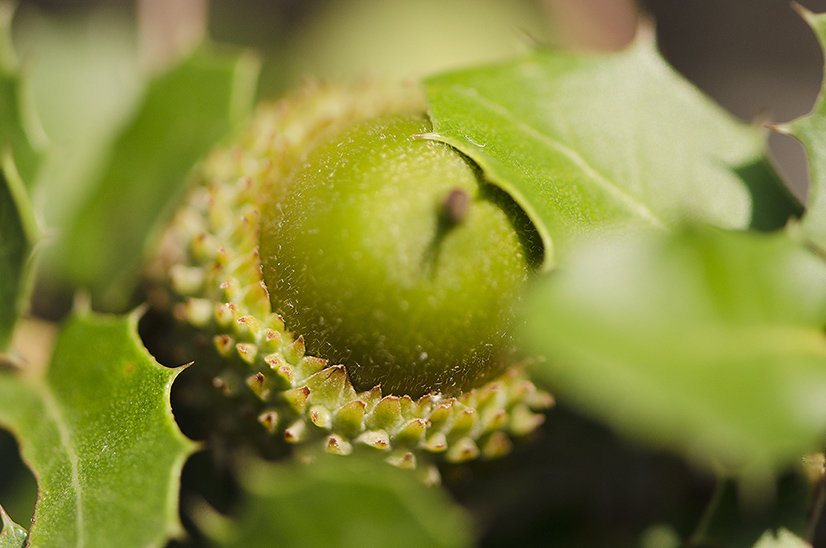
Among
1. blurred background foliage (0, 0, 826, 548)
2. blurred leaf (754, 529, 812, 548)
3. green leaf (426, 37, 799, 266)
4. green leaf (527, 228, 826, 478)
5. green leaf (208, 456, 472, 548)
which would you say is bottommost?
blurred background foliage (0, 0, 826, 548)

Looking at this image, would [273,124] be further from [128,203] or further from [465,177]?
[465,177]

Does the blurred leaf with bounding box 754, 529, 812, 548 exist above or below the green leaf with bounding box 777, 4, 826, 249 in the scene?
below

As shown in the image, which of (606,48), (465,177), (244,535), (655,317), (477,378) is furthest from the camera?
(606,48)

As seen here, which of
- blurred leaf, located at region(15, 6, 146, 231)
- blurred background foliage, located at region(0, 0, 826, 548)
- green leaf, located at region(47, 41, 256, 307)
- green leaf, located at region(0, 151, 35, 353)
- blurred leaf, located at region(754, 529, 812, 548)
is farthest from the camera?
blurred leaf, located at region(15, 6, 146, 231)

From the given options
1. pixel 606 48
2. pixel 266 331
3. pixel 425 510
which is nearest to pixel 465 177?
pixel 266 331

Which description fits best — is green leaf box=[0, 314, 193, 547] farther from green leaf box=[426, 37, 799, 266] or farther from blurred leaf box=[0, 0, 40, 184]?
green leaf box=[426, 37, 799, 266]

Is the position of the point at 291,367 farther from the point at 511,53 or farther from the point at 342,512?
the point at 511,53

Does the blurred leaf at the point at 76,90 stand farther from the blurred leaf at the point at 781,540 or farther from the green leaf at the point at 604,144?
the blurred leaf at the point at 781,540

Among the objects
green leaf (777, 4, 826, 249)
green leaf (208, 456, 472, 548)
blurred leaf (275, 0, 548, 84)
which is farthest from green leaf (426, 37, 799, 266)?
blurred leaf (275, 0, 548, 84)
